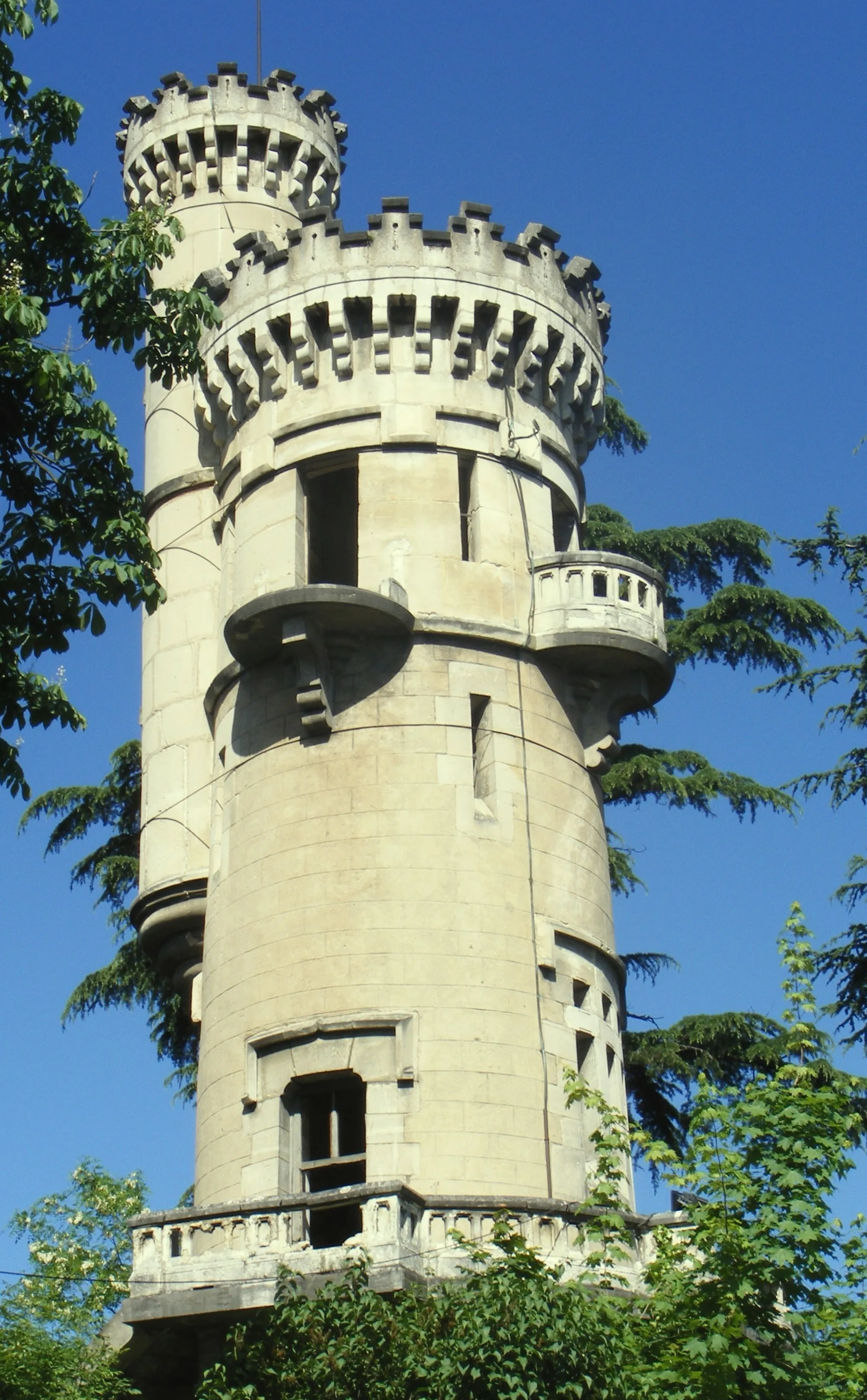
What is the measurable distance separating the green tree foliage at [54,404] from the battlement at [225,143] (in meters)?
14.7

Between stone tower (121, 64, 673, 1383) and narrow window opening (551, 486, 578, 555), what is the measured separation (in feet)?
0.21

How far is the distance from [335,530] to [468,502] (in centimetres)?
570

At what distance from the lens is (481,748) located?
90.9ft

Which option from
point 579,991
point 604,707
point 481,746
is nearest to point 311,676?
point 481,746

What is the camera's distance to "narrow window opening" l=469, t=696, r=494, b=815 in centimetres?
2741

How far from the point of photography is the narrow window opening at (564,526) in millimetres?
30750

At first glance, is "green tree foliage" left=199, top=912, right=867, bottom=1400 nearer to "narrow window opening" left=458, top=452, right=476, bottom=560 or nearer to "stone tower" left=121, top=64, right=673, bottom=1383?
"stone tower" left=121, top=64, right=673, bottom=1383

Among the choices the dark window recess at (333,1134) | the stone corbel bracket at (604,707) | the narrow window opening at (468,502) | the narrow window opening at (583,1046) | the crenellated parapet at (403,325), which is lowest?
the dark window recess at (333,1134)

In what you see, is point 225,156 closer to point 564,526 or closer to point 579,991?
point 564,526

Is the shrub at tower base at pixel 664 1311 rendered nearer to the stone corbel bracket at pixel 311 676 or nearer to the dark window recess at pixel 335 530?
the stone corbel bracket at pixel 311 676

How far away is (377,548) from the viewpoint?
93.0ft

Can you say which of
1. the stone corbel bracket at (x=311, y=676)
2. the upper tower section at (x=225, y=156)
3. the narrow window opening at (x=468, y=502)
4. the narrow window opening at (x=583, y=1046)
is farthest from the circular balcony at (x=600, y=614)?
the upper tower section at (x=225, y=156)

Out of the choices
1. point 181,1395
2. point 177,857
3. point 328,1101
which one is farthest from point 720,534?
point 181,1395

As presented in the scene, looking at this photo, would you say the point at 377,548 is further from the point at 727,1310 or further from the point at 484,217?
the point at 727,1310
